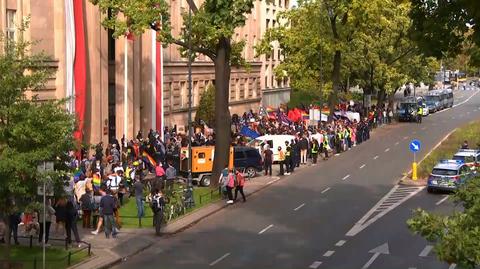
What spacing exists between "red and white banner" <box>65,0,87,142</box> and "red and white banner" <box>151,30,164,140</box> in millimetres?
8650

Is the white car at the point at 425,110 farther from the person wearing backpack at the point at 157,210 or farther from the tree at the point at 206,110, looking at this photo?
the person wearing backpack at the point at 157,210

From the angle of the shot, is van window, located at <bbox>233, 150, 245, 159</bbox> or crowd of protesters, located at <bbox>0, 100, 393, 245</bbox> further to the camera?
van window, located at <bbox>233, 150, 245, 159</bbox>

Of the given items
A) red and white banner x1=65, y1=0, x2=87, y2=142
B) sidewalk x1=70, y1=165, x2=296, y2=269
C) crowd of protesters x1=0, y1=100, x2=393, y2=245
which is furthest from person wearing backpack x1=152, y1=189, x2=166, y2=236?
red and white banner x1=65, y1=0, x2=87, y2=142

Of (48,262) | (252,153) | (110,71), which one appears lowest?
(48,262)

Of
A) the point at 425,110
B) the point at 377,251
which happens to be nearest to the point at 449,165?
the point at 377,251

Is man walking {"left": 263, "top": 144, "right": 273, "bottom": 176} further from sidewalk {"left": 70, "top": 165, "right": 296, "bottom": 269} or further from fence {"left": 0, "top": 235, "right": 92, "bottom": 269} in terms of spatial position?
fence {"left": 0, "top": 235, "right": 92, "bottom": 269}

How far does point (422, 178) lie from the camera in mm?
37625

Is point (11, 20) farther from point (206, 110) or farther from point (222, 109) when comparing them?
point (206, 110)

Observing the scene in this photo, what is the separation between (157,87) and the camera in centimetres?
4700

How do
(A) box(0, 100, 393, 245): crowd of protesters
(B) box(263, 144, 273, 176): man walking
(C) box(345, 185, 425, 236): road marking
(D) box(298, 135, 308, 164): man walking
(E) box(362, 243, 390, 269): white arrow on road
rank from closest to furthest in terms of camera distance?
(E) box(362, 243, 390, 269): white arrow on road
(A) box(0, 100, 393, 245): crowd of protesters
(C) box(345, 185, 425, 236): road marking
(B) box(263, 144, 273, 176): man walking
(D) box(298, 135, 308, 164): man walking

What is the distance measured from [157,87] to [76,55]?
1064 cm

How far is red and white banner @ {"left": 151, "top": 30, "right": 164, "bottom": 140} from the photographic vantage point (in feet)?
151

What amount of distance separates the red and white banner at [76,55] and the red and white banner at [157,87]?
8.65 metres

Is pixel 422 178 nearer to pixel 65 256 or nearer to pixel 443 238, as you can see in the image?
pixel 65 256
